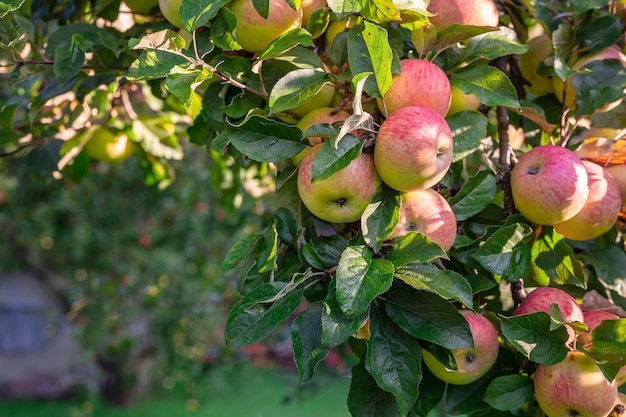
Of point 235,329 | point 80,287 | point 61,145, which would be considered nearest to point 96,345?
point 80,287

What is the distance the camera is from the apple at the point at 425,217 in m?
0.78

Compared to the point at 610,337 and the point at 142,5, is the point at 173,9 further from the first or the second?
the point at 610,337

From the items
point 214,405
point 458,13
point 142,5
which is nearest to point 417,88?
point 458,13

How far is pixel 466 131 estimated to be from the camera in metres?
0.83

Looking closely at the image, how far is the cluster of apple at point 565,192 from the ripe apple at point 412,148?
0.15m

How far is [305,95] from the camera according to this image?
2.50 ft

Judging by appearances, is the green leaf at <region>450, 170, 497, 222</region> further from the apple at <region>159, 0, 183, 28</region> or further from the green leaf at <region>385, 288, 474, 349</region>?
the apple at <region>159, 0, 183, 28</region>

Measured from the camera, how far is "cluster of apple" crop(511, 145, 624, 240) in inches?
33.1

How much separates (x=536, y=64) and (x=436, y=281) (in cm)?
51

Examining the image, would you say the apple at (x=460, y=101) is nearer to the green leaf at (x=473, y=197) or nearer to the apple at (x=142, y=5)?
the green leaf at (x=473, y=197)

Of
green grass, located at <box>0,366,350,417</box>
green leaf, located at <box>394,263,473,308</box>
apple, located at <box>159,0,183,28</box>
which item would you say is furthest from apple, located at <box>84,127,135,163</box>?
green grass, located at <box>0,366,350,417</box>

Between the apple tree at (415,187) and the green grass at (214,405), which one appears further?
the green grass at (214,405)

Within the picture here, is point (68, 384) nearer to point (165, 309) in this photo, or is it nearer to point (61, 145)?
point (165, 309)

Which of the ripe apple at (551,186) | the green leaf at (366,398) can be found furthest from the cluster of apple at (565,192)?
the green leaf at (366,398)
